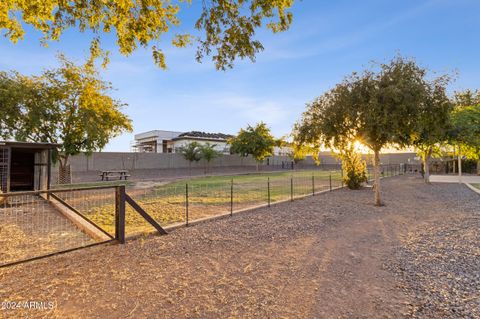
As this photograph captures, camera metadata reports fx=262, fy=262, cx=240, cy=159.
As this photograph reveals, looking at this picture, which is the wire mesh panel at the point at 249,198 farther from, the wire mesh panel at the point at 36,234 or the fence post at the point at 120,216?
the wire mesh panel at the point at 36,234

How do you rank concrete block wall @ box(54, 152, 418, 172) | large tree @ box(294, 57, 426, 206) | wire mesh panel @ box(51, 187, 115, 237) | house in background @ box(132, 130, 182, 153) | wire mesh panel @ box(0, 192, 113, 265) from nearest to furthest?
1. wire mesh panel @ box(0, 192, 113, 265)
2. wire mesh panel @ box(51, 187, 115, 237)
3. large tree @ box(294, 57, 426, 206)
4. concrete block wall @ box(54, 152, 418, 172)
5. house in background @ box(132, 130, 182, 153)

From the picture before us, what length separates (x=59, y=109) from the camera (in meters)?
16.6

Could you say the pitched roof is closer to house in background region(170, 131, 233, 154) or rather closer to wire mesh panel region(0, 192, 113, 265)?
house in background region(170, 131, 233, 154)

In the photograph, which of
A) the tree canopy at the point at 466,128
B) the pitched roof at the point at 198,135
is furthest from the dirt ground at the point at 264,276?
the pitched roof at the point at 198,135

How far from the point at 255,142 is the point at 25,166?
29.4m

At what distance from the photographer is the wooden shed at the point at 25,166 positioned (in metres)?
10.8

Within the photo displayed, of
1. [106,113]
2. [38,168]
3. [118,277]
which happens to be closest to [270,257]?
[118,277]

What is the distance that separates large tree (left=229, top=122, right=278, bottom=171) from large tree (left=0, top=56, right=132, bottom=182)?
2362 cm

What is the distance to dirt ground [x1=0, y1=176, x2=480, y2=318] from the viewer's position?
3195mm

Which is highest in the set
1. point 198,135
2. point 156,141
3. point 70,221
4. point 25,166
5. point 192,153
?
point 198,135

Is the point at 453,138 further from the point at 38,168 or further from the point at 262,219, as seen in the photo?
the point at 38,168

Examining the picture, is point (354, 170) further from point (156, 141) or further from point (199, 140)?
point (156, 141)

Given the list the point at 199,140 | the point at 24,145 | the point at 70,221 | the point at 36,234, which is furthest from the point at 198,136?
the point at 36,234

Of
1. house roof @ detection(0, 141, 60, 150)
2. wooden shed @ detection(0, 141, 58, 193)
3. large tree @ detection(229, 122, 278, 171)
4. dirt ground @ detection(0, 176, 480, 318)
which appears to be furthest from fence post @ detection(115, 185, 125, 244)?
large tree @ detection(229, 122, 278, 171)
